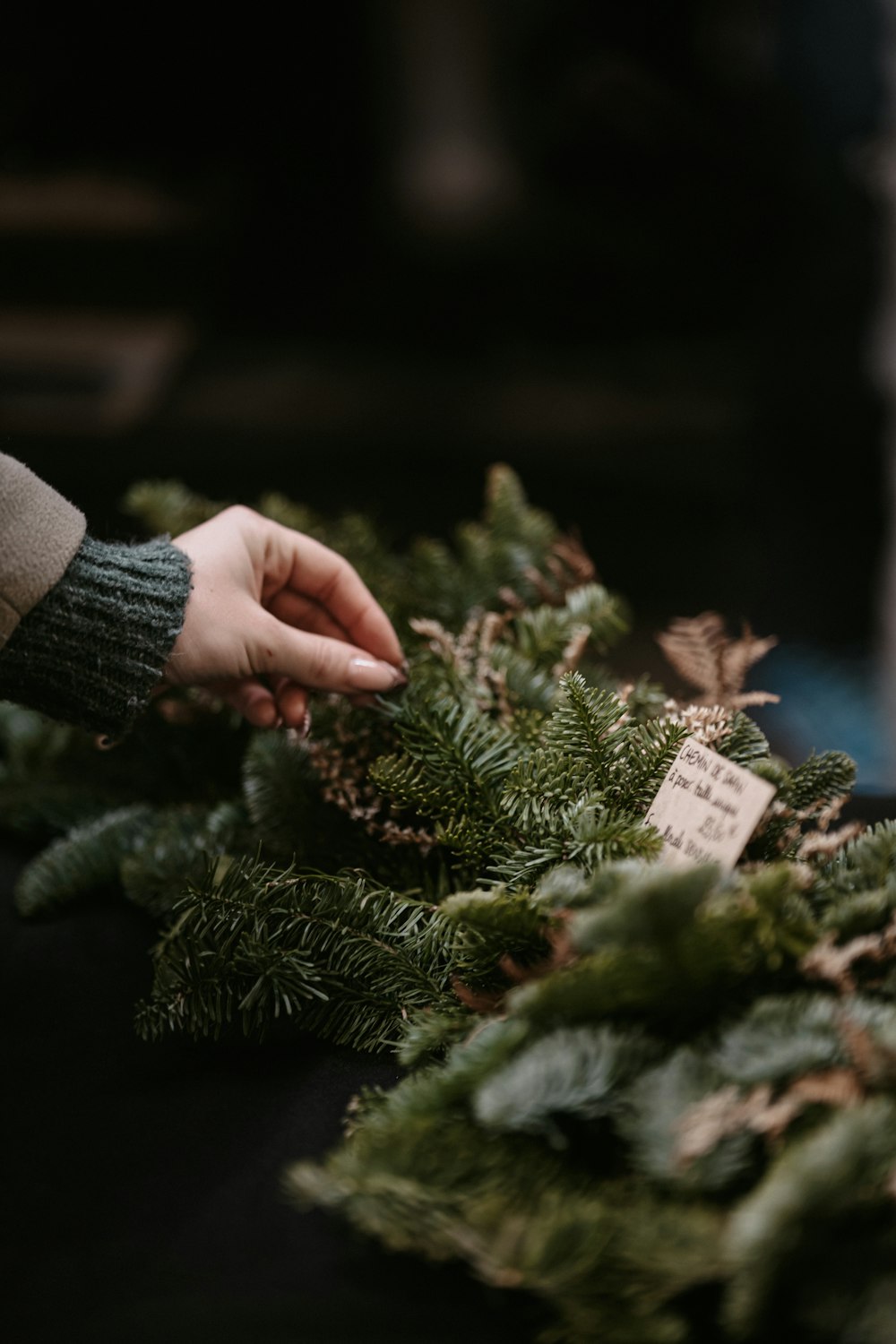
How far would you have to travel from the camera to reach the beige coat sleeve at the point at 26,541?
65cm

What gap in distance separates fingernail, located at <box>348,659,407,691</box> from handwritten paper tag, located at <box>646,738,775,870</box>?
0.70 ft

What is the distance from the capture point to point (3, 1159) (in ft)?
1.86

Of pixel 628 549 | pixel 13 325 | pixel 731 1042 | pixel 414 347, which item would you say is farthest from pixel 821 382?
pixel 731 1042

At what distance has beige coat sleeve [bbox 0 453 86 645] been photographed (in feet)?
2.13

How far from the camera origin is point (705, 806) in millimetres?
547

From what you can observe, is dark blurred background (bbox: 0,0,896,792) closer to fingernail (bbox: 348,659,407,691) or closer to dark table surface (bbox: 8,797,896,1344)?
fingernail (bbox: 348,659,407,691)

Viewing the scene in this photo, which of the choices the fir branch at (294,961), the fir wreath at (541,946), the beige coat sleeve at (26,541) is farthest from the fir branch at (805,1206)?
the beige coat sleeve at (26,541)

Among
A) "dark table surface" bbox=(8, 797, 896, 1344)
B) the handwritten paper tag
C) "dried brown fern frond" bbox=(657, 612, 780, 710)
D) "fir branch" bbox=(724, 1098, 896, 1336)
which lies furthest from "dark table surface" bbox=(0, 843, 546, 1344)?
"dried brown fern frond" bbox=(657, 612, 780, 710)

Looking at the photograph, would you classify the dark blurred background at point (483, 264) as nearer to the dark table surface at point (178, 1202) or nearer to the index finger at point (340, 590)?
the index finger at point (340, 590)

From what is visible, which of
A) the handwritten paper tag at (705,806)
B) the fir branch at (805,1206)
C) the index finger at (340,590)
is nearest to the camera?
the fir branch at (805,1206)

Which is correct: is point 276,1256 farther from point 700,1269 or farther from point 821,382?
point 821,382

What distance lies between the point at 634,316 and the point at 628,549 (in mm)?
523

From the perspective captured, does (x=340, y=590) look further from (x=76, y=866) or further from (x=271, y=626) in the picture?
(x=76, y=866)

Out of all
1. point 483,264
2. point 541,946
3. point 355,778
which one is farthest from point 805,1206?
point 483,264
